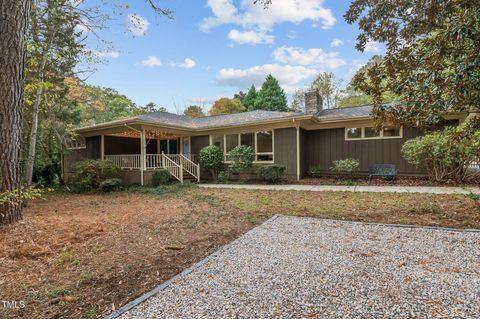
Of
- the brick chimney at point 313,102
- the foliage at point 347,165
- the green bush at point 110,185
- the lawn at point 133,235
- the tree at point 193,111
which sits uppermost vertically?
the tree at point 193,111

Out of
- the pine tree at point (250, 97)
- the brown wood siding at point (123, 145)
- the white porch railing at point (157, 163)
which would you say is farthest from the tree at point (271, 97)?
the white porch railing at point (157, 163)

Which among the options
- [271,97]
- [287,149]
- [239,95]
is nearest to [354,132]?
[287,149]

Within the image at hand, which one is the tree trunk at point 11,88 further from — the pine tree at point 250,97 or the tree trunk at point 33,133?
the pine tree at point 250,97

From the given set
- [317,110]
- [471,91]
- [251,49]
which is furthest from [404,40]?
[251,49]

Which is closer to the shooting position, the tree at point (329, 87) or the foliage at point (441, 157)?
the foliage at point (441, 157)

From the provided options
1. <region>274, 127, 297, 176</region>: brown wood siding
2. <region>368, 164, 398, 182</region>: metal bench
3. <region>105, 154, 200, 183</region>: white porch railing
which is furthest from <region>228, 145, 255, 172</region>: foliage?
<region>368, 164, 398, 182</region>: metal bench

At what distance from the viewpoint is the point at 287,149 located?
1054cm

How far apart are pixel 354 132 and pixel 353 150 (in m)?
0.78

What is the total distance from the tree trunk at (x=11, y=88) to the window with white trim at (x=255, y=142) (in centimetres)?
819

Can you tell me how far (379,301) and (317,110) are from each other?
11.1 m

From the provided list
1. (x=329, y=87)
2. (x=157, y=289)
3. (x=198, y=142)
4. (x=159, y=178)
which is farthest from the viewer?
(x=329, y=87)

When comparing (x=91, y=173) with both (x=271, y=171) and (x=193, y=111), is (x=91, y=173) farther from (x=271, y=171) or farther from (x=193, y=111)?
(x=193, y=111)

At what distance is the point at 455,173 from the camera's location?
8.21 metres

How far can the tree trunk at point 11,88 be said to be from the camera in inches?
143
